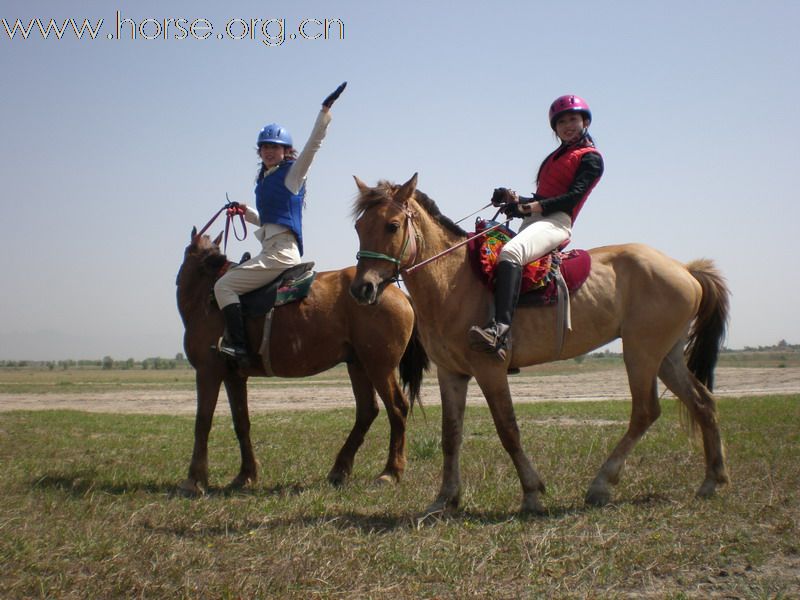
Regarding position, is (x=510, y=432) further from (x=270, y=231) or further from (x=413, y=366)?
(x=270, y=231)

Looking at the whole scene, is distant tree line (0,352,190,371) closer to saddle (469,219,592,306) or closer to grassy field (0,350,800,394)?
grassy field (0,350,800,394)

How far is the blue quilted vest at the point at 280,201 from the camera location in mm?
7734

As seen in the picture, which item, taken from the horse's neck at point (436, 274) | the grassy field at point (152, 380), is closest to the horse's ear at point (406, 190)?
the horse's neck at point (436, 274)

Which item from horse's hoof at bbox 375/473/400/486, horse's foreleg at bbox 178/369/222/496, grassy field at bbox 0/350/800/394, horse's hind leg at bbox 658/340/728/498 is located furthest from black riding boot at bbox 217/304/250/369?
grassy field at bbox 0/350/800/394

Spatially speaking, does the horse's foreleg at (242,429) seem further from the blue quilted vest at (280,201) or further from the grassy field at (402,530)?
the blue quilted vest at (280,201)

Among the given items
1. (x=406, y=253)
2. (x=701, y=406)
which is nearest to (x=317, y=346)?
(x=406, y=253)

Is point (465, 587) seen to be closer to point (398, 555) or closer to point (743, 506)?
point (398, 555)

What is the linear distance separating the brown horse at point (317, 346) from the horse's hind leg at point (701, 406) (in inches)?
106

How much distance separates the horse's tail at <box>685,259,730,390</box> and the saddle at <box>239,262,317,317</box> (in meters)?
3.90

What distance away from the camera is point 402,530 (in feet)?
17.0

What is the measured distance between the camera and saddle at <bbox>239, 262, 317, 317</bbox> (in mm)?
7602

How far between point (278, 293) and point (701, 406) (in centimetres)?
432

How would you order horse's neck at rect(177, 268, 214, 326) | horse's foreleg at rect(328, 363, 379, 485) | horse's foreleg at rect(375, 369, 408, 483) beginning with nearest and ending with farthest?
→ horse's foreleg at rect(375, 369, 408, 483) → horse's foreleg at rect(328, 363, 379, 485) → horse's neck at rect(177, 268, 214, 326)

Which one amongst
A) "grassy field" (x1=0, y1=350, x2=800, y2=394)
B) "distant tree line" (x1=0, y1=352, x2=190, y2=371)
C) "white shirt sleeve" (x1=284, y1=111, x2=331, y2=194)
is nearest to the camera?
"white shirt sleeve" (x1=284, y1=111, x2=331, y2=194)
